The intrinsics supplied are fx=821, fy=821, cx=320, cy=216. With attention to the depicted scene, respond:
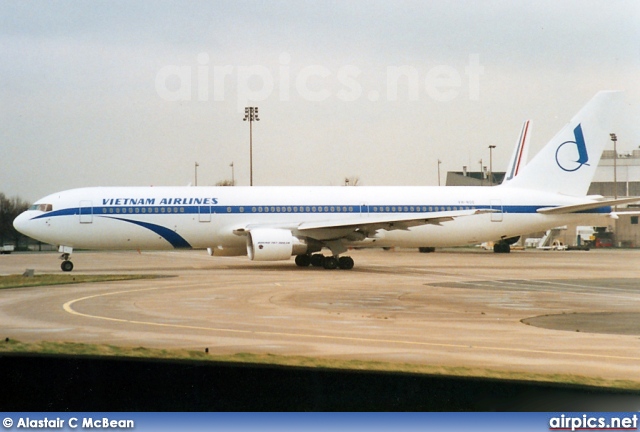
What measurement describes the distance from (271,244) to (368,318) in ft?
58.3

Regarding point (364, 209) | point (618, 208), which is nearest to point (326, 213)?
point (364, 209)

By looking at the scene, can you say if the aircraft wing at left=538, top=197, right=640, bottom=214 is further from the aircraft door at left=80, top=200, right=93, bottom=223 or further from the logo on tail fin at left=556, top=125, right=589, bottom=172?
the aircraft door at left=80, top=200, right=93, bottom=223

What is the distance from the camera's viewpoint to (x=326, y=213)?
38.9 meters

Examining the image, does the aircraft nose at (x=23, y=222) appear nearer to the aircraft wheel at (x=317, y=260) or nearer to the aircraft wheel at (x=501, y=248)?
the aircraft wheel at (x=317, y=260)

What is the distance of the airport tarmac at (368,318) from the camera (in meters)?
12.7

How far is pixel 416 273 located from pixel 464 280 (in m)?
4.88

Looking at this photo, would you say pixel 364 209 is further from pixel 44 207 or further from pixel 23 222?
pixel 23 222

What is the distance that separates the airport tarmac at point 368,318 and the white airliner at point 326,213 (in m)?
7.15

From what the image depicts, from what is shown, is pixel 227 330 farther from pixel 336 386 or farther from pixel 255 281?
pixel 255 281

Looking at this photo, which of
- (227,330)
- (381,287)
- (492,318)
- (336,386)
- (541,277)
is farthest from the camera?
(541,277)

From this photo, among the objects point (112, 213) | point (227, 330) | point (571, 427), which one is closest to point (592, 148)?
point (112, 213)

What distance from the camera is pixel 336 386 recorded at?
9742mm

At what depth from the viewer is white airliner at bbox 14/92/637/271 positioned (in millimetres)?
36531

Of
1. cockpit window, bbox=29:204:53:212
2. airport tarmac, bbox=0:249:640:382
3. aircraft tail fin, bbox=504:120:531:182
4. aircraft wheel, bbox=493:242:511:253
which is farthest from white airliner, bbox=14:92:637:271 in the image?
aircraft tail fin, bbox=504:120:531:182
